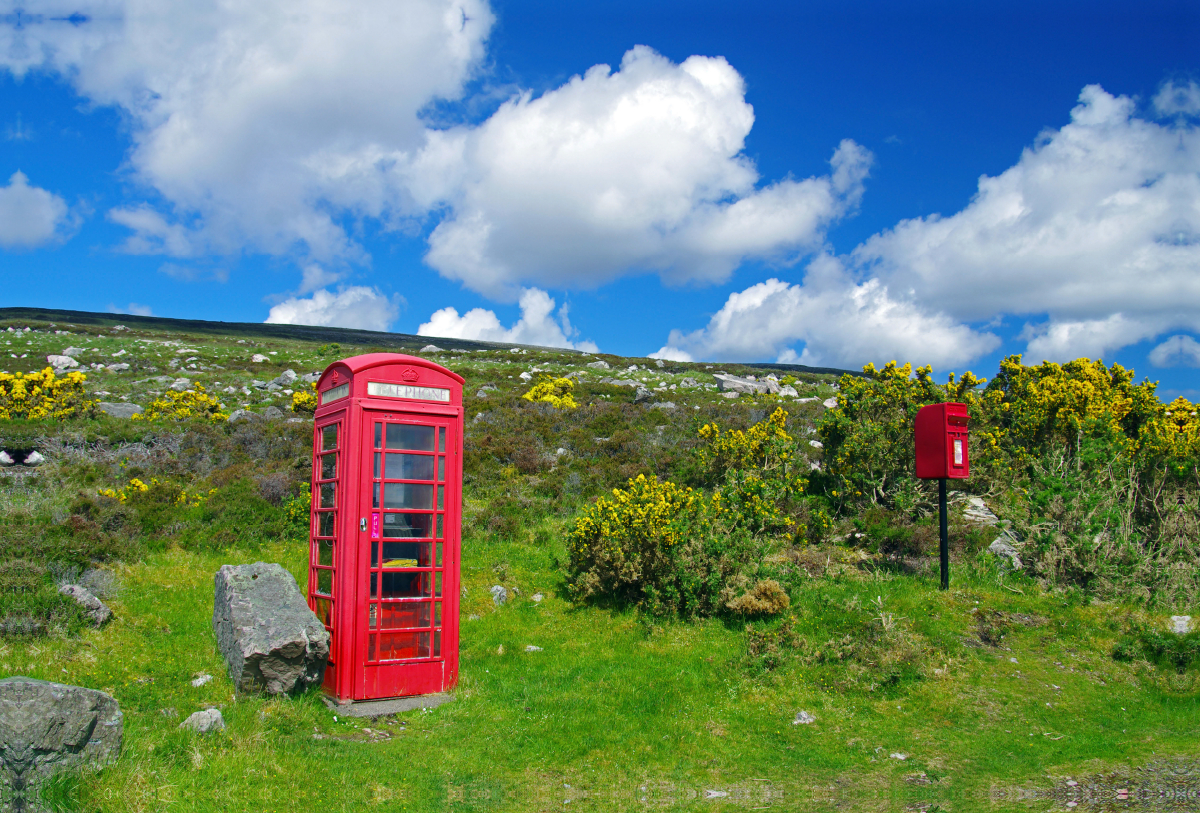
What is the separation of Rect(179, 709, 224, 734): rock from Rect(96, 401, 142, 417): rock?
793 inches

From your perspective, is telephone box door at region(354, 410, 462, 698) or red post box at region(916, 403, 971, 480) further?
red post box at region(916, 403, 971, 480)

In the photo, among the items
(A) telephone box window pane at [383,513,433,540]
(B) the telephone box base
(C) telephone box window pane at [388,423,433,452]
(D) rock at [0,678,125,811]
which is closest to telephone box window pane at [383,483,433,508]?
(A) telephone box window pane at [383,513,433,540]

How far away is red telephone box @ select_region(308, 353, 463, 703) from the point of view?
328 inches

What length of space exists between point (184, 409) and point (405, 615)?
62.7ft

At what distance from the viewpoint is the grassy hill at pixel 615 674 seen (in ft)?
20.5

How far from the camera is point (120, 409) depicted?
2386cm

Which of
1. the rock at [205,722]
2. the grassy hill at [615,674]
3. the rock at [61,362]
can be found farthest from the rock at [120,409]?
the rock at [205,722]

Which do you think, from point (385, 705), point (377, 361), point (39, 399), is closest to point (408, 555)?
point (385, 705)

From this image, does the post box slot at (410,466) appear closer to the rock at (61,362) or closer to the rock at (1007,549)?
the rock at (1007,549)

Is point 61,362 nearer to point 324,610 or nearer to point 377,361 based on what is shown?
point 324,610

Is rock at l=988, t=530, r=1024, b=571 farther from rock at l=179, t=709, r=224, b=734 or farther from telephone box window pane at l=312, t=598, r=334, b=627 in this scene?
rock at l=179, t=709, r=224, b=734

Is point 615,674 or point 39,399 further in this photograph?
point 39,399

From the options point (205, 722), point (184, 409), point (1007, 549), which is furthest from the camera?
point (184, 409)

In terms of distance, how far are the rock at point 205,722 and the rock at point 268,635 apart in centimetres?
98
